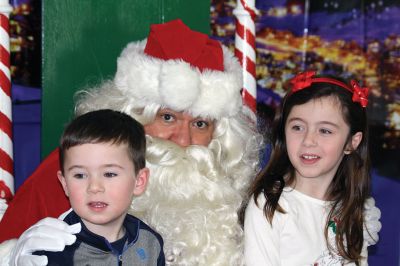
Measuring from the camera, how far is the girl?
8.89 ft

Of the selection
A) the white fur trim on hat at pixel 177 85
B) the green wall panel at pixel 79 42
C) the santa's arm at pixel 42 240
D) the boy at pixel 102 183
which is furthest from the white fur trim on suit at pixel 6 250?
the green wall panel at pixel 79 42

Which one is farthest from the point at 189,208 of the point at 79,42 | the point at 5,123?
the point at 79,42

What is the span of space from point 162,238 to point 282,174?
1.87 feet

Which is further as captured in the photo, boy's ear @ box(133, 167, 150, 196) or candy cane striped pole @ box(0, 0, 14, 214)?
candy cane striped pole @ box(0, 0, 14, 214)

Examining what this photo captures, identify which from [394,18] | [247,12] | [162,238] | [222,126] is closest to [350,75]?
[394,18]

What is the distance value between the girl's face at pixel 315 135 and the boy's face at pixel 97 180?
74cm

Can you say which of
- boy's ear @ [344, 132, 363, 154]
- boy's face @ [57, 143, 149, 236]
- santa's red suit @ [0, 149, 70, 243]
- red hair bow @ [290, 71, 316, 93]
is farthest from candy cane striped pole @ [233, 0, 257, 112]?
boy's face @ [57, 143, 149, 236]

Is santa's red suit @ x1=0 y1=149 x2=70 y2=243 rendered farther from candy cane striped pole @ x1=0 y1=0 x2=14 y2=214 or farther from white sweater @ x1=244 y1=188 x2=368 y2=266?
white sweater @ x1=244 y1=188 x2=368 y2=266

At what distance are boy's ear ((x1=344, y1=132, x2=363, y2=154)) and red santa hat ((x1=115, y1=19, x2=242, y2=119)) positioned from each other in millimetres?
477

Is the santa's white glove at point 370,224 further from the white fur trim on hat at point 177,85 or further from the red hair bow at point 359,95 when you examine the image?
the white fur trim on hat at point 177,85

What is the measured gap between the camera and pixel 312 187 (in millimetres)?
2840

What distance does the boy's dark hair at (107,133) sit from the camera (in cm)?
224

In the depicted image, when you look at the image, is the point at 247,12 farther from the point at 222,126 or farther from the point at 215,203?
the point at 215,203

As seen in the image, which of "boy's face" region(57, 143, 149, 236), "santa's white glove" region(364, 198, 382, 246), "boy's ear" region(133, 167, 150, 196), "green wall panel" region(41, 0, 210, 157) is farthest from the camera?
"green wall panel" region(41, 0, 210, 157)
